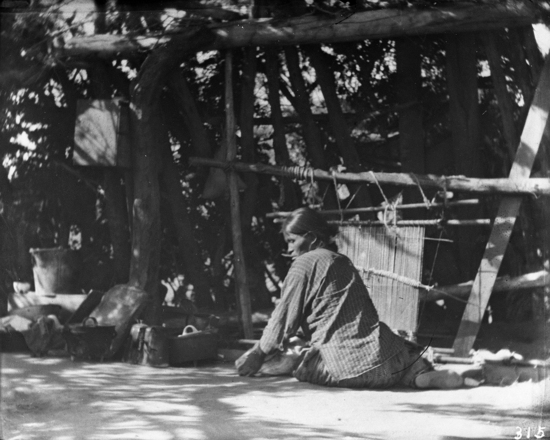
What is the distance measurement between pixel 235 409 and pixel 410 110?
3592 mm

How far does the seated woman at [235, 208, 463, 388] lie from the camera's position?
5078mm

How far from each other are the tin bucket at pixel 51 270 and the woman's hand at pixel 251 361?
240cm

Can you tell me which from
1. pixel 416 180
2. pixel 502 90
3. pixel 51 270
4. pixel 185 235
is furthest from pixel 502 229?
pixel 51 270

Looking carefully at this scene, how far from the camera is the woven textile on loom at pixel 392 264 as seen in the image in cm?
569

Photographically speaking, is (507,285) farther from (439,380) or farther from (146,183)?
(146,183)

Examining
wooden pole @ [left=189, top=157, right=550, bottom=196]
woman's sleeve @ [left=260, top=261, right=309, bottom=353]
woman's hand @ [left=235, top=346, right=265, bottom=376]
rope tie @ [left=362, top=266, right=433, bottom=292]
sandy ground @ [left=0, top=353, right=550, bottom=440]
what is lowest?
sandy ground @ [left=0, top=353, right=550, bottom=440]

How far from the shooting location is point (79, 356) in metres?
5.91

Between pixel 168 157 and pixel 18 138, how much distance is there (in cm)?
145

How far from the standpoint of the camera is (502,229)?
562 cm

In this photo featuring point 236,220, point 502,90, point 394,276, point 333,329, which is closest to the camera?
point 333,329

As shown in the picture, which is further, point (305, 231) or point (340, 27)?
point (340, 27)

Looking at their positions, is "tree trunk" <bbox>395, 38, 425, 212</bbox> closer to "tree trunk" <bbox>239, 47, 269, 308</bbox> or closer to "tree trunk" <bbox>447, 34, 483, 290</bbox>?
"tree trunk" <bbox>447, 34, 483, 290</bbox>

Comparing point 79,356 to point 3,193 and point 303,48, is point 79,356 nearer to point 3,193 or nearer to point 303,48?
→ point 3,193

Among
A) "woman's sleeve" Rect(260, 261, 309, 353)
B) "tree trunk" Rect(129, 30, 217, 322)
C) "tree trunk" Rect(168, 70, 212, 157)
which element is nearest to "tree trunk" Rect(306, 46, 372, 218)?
"tree trunk" Rect(168, 70, 212, 157)
